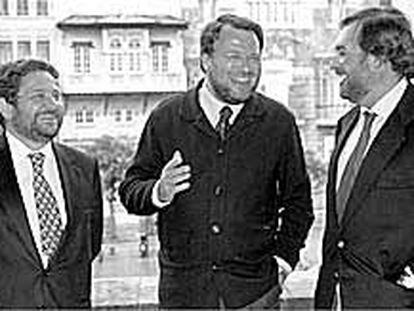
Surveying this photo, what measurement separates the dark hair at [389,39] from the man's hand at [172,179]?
39 centimetres

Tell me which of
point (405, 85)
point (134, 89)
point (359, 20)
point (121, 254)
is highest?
point (359, 20)

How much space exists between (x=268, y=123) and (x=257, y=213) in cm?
18

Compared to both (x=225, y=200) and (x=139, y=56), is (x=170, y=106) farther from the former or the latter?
(x=139, y=56)

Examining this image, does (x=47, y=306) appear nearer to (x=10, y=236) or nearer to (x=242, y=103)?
(x=10, y=236)

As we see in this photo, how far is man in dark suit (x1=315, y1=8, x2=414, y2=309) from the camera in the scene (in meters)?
1.47

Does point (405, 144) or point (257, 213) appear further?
point (257, 213)

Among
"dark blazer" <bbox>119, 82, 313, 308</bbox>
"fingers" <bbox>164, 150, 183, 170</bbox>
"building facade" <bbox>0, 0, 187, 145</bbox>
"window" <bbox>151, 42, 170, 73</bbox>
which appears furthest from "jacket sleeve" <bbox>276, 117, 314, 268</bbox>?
→ "window" <bbox>151, 42, 170, 73</bbox>

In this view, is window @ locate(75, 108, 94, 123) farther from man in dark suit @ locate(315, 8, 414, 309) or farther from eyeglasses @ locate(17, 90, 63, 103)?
man in dark suit @ locate(315, 8, 414, 309)

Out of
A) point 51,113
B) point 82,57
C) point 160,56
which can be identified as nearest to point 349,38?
point 51,113

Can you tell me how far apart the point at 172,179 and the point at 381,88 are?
16.1 inches

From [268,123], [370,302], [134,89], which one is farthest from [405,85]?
[134,89]

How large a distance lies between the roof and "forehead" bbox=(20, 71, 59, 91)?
1054 centimetres

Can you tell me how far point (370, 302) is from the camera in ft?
4.95

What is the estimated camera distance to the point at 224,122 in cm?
161
